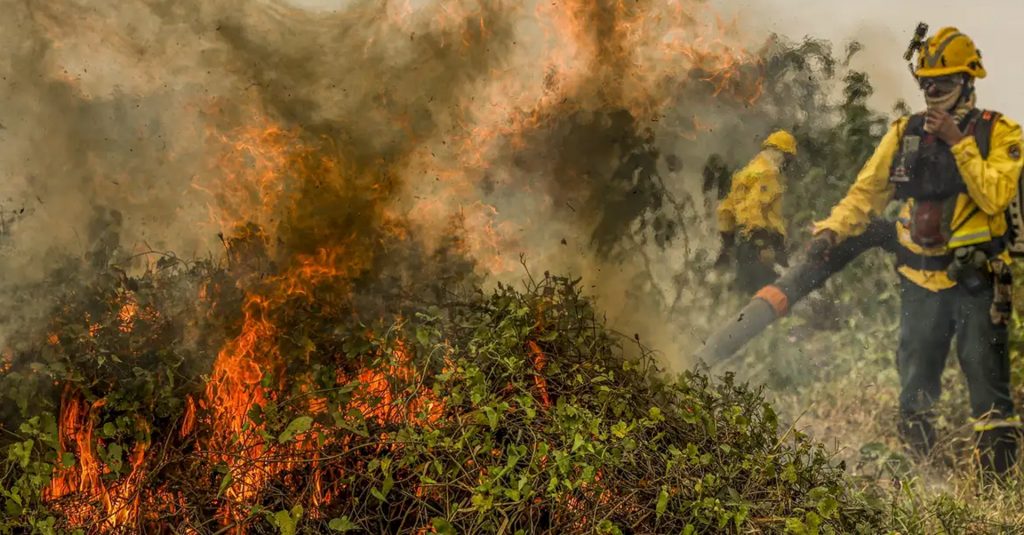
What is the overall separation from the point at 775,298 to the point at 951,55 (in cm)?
203

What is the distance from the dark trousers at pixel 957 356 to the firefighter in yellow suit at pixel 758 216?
3.13ft

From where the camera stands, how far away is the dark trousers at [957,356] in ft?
23.1

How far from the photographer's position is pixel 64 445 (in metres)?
4.99

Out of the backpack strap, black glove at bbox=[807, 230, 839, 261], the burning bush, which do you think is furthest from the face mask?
the burning bush

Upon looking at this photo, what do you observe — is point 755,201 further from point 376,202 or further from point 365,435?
point 365,435

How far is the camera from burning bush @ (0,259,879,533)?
4695mm

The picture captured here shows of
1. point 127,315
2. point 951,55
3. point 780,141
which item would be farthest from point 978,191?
point 127,315

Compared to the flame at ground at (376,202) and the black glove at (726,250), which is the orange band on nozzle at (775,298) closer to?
the black glove at (726,250)

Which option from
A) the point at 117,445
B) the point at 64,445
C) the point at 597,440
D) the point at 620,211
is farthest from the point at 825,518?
the point at 64,445

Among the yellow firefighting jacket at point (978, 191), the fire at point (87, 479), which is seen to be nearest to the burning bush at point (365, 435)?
the fire at point (87, 479)

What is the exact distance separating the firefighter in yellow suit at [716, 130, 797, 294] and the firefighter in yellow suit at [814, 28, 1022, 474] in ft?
2.20

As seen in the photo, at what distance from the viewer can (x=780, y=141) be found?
7199mm

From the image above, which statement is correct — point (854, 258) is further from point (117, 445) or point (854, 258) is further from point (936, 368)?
point (117, 445)

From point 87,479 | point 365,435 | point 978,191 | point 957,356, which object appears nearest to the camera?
point 365,435
